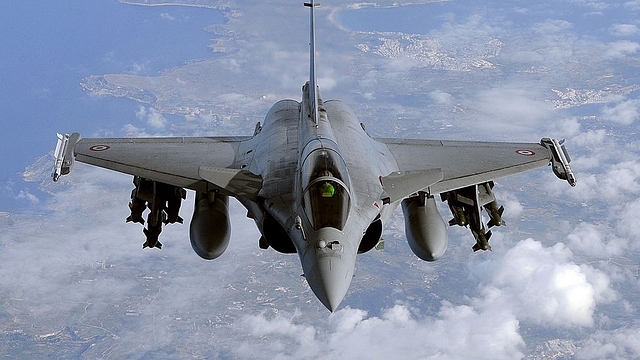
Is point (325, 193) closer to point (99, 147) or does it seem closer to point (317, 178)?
point (317, 178)

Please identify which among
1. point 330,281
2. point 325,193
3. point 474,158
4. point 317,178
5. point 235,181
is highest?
point 474,158

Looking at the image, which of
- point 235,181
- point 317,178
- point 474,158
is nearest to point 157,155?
point 235,181

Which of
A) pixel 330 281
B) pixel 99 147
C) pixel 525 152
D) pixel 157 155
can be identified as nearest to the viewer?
pixel 330 281

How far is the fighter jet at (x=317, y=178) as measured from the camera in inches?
377

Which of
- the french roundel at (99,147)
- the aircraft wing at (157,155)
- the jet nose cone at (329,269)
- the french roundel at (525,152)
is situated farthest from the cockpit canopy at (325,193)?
the french roundel at (525,152)

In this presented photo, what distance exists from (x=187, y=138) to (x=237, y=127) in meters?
33.7

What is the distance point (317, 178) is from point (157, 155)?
5816mm

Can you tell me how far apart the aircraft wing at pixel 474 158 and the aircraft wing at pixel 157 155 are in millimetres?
4131

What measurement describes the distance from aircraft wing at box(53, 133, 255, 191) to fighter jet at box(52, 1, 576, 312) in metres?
0.02

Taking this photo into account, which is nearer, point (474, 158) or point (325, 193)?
point (325, 193)

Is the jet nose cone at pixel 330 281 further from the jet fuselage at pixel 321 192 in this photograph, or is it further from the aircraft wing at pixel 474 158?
the aircraft wing at pixel 474 158

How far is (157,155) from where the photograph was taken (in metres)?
14.3

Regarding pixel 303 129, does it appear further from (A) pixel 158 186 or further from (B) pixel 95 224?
(B) pixel 95 224

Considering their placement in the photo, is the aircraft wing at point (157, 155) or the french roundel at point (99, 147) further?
the french roundel at point (99, 147)
